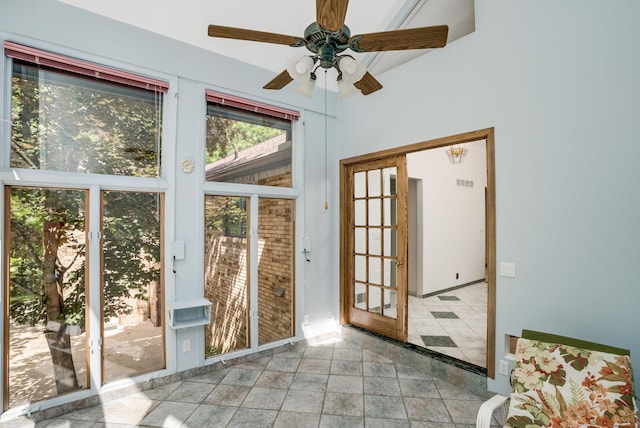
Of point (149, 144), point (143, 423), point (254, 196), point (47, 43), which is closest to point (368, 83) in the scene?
point (254, 196)

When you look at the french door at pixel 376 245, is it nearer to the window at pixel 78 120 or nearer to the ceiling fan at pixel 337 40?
the ceiling fan at pixel 337 40

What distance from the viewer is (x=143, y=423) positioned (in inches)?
94.8

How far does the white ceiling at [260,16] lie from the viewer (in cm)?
273

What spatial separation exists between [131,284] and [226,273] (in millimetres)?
909

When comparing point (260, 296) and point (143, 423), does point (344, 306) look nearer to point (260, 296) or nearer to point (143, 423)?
point (260, 296)

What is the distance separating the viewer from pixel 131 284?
2916mm

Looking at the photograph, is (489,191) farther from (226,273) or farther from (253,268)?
(226,273)

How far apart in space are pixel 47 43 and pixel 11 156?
0.93 meters

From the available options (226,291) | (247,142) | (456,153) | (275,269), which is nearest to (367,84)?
(247,142)

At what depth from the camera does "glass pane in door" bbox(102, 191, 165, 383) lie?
2793 millimetres

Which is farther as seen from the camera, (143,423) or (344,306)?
(344,306)

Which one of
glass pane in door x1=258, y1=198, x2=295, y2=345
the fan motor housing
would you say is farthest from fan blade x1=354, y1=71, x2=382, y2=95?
glass pane in door x1=258, y1=198, x2=295, y2=345

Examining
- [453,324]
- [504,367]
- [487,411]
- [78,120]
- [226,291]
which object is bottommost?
[453,324]

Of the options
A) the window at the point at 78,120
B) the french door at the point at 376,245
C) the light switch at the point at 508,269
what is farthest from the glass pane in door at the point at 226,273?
the light switch at the point at 508,269
